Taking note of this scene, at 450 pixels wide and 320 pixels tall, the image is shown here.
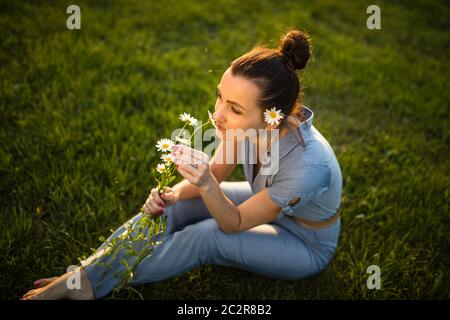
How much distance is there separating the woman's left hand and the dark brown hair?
38 cm

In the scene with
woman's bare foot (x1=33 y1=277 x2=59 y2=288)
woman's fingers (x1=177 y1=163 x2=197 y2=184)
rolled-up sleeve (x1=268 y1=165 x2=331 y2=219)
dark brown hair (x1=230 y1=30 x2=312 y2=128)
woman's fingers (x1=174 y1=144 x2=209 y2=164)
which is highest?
dark brown hair (x1=230 y1=30 x2=312 y2=128)

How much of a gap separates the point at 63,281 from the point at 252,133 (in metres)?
1.12

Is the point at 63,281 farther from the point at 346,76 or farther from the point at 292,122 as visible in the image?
the point at 346,76

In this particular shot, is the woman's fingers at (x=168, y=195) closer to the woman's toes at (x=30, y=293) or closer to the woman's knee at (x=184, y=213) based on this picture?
the woman's knee at (x=184, y=213)

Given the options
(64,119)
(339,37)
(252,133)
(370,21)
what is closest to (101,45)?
(64,119)

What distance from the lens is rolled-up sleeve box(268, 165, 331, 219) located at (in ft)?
5.58

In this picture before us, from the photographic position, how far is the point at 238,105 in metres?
1.72

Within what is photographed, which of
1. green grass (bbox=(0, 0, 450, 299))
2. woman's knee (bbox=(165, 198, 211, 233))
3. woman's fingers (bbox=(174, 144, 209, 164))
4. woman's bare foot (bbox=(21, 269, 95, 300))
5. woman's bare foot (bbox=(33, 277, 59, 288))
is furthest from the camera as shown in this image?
green grass (bbox=(0, 0, 450, 299))

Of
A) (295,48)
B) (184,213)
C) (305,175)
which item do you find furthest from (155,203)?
(295,48)

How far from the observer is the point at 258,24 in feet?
14.8

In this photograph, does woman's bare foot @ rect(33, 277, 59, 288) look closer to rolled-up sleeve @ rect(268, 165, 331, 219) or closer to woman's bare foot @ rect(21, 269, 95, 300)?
woman's bare foot @ rect(21, 269, 95, 300)

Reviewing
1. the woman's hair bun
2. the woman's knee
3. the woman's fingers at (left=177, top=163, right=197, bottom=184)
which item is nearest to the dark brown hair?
the woman's hair bun

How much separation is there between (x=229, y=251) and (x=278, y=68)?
891 millimetres

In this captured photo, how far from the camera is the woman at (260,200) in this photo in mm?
1688
